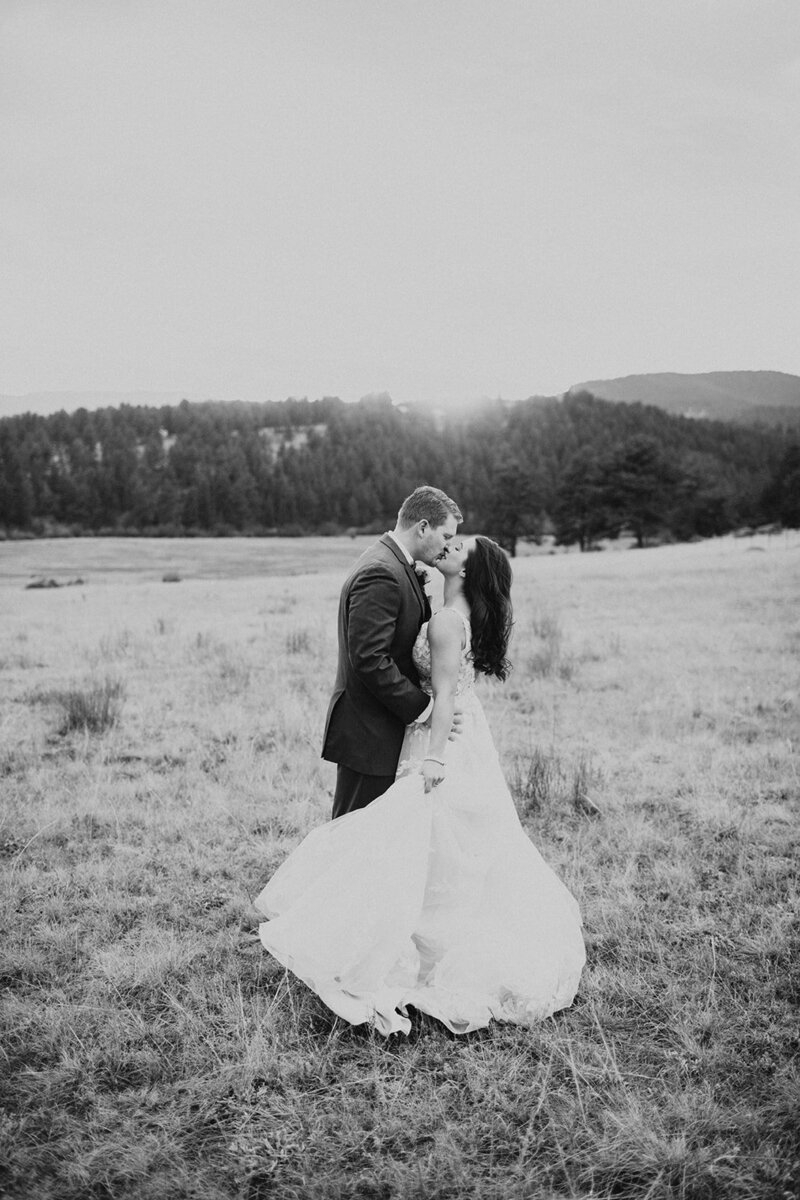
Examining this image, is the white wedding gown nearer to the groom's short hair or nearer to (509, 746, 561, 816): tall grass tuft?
the groom's short hair

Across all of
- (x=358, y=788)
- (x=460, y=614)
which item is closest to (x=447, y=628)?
(x=460, y=614)

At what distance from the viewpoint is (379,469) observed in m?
111

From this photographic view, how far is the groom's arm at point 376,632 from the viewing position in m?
3.77

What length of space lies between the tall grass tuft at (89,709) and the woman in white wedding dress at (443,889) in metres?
5.34

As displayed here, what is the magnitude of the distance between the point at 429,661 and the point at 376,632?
1.33 feet

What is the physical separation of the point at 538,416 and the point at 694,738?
131785 millimetres

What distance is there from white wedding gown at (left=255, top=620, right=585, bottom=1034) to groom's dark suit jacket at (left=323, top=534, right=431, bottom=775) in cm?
13

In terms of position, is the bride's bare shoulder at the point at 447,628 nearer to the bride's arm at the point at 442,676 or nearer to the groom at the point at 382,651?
the bride's arm at the point at 442,676

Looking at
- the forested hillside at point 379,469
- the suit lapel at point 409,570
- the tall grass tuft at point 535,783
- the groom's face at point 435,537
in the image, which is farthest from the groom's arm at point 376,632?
the forested hillside at point 379,469

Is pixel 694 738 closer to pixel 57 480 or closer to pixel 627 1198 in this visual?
pixel 627 1198

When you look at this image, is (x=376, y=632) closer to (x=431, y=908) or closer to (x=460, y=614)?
(x=460, y=614)

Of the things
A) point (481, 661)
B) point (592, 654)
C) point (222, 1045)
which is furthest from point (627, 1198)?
point (592, 654)

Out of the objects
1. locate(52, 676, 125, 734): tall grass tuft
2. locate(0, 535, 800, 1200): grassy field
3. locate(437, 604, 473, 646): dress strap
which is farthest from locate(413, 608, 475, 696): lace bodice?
locate(52, 676, 125, 734): tall grass tuft

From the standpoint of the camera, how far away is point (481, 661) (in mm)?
4129
